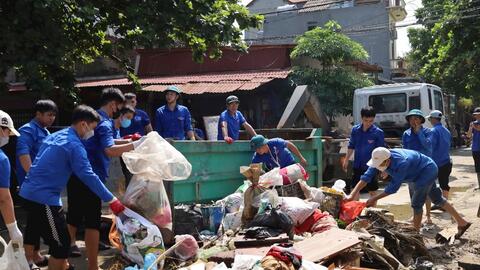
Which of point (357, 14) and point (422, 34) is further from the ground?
point (357, 14)

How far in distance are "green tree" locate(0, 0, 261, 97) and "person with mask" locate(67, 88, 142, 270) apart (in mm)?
2053

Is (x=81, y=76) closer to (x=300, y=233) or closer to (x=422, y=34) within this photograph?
(x=300, y=233)

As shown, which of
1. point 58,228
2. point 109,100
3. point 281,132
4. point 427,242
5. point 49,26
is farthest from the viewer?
point 281,132

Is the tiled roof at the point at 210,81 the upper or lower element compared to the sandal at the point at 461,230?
upper

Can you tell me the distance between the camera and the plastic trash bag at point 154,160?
463cm

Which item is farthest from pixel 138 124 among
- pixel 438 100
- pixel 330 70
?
pixel 438 100

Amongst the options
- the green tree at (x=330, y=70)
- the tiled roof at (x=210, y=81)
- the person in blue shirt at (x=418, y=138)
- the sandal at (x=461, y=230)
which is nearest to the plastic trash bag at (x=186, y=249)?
the sandal at (x=461, y=230)

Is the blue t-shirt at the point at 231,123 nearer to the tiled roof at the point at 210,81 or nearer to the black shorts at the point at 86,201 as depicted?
the black shorts at the point at 86,201

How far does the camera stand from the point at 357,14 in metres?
30.2

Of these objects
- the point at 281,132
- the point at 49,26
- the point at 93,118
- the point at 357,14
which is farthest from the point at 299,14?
the point at 93,118

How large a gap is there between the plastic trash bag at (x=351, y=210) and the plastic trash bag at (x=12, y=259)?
3672 millimetres

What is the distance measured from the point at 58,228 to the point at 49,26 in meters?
3.50

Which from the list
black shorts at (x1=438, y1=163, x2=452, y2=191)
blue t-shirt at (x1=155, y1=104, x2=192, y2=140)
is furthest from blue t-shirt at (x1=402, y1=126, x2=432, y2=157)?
blue t-shirt at (x1=155, y1=104, x2=192, y2=140)

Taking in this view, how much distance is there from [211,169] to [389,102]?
32.3 feet
